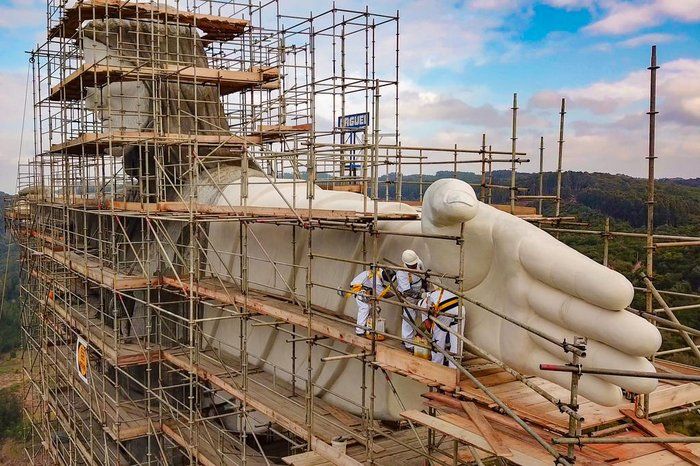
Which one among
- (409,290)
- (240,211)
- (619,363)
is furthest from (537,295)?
(240,211)

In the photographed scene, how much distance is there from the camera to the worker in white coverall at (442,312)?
806 centimetres

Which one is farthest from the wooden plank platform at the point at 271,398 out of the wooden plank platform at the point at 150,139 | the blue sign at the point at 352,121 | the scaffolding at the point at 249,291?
the blue sign at the point at 352,121

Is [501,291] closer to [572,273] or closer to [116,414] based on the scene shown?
[572,273]

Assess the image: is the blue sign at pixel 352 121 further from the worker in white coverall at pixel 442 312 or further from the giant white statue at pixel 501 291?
the worker in white coverall at pixel 442 312

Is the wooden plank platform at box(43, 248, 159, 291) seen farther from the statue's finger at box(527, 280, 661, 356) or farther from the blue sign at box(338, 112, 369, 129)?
the statue's finger at box(527, 280, 661, 356)

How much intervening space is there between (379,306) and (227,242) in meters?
5.30

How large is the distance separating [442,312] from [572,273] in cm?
169

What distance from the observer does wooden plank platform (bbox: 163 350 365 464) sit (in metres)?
9.52

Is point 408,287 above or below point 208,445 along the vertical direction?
above

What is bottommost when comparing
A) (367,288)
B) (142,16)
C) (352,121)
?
(367,288)

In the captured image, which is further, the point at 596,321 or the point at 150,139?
the point at 150,139

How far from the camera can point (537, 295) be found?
7.42 meters

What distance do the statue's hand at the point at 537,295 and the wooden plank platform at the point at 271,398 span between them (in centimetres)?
269

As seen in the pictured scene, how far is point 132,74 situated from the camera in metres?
14.8
